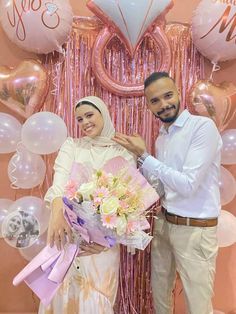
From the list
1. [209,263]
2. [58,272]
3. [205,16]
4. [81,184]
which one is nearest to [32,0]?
[205,16]

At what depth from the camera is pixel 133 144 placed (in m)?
1.82

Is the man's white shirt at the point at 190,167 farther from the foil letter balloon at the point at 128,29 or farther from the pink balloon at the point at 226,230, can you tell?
the foil letter balloon at the point at 128,29

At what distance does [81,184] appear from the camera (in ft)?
4.98

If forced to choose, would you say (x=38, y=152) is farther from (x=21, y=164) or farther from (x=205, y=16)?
(x=205, y=16)

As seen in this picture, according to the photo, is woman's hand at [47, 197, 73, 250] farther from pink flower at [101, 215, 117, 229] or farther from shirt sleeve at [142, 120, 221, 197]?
Result: shirt sleeve at [142, 120, 221, 197]

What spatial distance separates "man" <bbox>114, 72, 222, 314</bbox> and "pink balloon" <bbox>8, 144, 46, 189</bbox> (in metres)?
0.51

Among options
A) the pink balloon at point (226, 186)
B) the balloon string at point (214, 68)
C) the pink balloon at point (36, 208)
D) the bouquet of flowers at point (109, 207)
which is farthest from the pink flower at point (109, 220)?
the balloon string at point (214, 68)

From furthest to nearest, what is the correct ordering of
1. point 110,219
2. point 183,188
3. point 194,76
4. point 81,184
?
point 194,76 < point 183,188 < point 81,184 < point 110,219

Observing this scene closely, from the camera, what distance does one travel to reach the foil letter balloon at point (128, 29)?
6.58 feet

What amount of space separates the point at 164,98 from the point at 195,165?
338 mm

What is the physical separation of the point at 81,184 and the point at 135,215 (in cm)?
25

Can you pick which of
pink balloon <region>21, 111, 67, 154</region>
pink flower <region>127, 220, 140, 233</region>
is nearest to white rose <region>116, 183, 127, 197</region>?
pink flower <region>127, 220, 140, 233</region>

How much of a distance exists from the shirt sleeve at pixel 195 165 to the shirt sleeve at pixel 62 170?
408 millimetres

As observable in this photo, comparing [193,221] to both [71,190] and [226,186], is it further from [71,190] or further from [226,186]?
[71,190]
